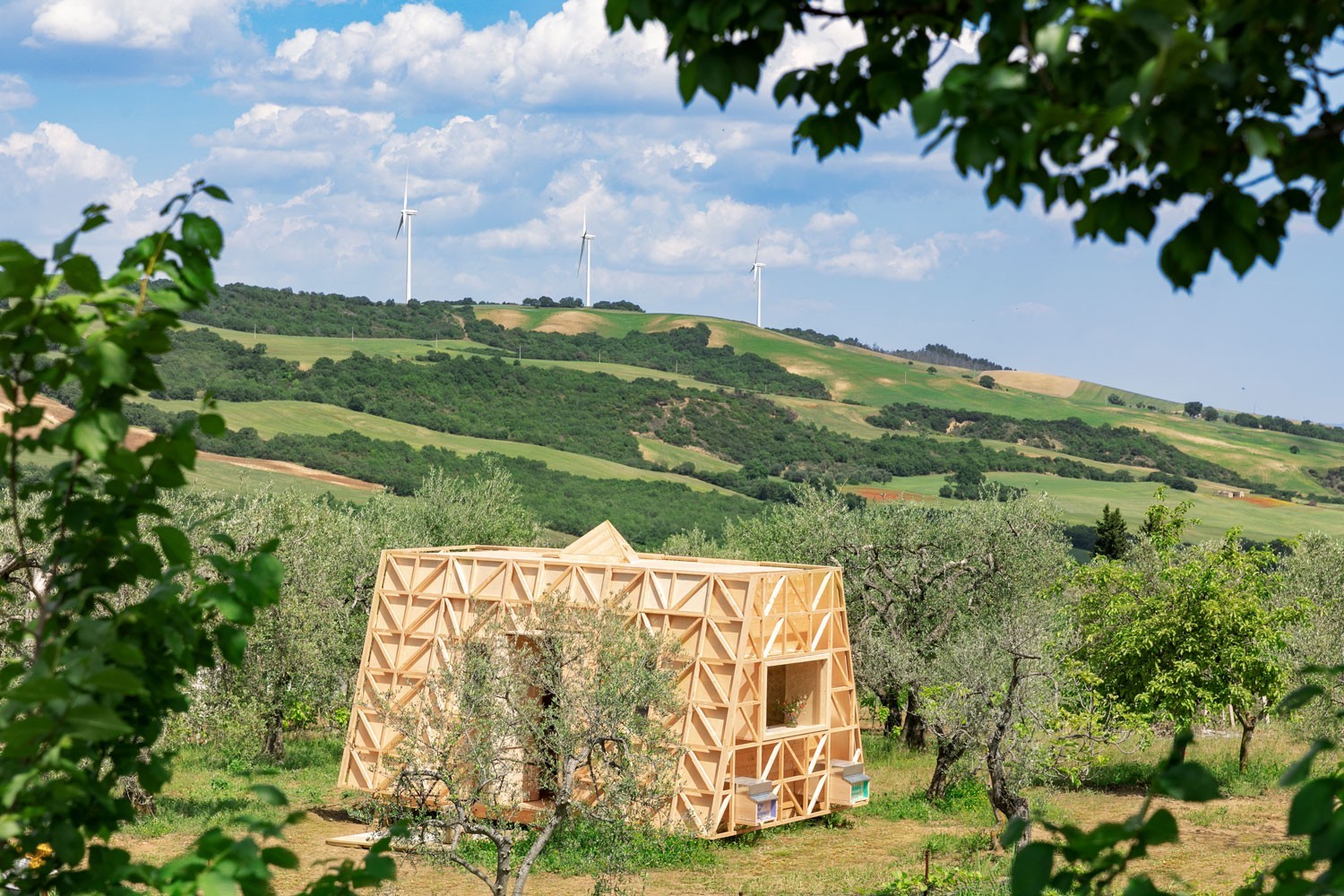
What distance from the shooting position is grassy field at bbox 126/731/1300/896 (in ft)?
69.5

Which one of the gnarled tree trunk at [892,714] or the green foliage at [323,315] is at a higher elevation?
the green foliage at [323,315]

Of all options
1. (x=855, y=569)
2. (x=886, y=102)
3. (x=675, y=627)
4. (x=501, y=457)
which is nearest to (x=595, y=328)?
(x=501, y=457)

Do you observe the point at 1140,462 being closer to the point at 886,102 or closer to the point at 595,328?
the point at 595,328

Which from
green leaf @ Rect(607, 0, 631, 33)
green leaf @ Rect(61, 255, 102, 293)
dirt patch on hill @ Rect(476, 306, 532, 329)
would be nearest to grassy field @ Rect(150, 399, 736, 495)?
dirt patch on hill @ Rect(476, 306, 532, 329)

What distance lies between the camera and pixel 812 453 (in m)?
113

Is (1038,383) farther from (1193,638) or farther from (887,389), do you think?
(1193,638)

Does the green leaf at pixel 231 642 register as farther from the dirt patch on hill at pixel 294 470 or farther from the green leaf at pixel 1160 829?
the dirt patch on hill at pixel 294 470

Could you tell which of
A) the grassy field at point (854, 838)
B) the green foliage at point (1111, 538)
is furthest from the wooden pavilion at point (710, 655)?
the green foliage at point (1111, 538)

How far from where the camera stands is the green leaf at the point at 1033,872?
269 cm

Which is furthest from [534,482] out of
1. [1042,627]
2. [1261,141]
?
[1261,141]

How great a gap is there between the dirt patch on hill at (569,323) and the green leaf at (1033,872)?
146m

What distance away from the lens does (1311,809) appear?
2600 mm

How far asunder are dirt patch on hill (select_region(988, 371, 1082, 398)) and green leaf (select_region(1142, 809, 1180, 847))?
151 meters

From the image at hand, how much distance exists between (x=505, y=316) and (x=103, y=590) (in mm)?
151727
